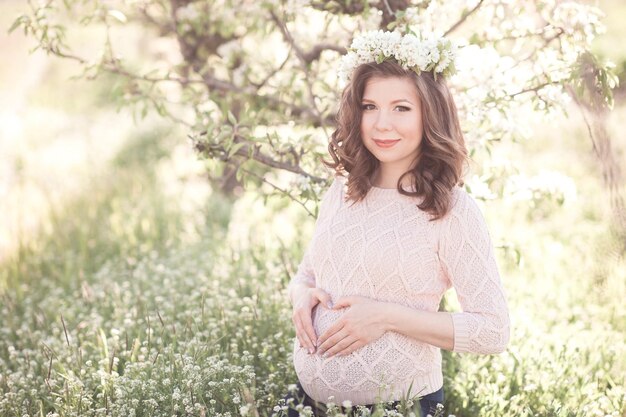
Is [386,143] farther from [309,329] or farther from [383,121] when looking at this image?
[309,329]

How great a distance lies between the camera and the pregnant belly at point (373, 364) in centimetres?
232

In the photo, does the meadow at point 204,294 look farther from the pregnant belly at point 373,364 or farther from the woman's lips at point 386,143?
the woman's lips at point 386,143

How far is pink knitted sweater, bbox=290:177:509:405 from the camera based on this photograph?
2.21 m

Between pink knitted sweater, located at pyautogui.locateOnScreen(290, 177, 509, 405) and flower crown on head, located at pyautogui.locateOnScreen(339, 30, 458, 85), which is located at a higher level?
flower crown on head, located at pyautogui.locateOnScreen(339, 30, 458, 85)

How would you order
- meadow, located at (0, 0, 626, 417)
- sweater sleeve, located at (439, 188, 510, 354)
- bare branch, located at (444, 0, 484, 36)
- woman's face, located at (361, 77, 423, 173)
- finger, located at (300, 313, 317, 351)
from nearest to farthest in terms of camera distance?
sweater sleeve, located at (439, 188, 510, 354) < woman's face, located at (361, 77, 423, 173) < finger, located at (300, 313, 317, 351) < meadow, located at (0, 0, 626, 417) < bare branch, located at (444, 0, 484, 36)

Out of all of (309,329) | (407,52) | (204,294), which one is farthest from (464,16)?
(204,294)

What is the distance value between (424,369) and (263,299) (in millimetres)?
1534

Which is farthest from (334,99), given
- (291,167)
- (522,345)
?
(522,345)

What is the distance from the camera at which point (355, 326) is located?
7.45 ft

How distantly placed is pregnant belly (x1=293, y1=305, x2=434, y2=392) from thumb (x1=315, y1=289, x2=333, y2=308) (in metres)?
0.04

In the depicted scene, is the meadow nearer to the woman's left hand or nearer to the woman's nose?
the woman's left hand

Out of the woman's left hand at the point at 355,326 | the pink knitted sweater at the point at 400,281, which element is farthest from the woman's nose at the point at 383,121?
the woman's left hand at the point at 355,326

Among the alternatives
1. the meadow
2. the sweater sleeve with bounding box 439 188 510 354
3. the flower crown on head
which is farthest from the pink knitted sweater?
the flower crown on head

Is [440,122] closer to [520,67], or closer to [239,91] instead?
[520,67]
